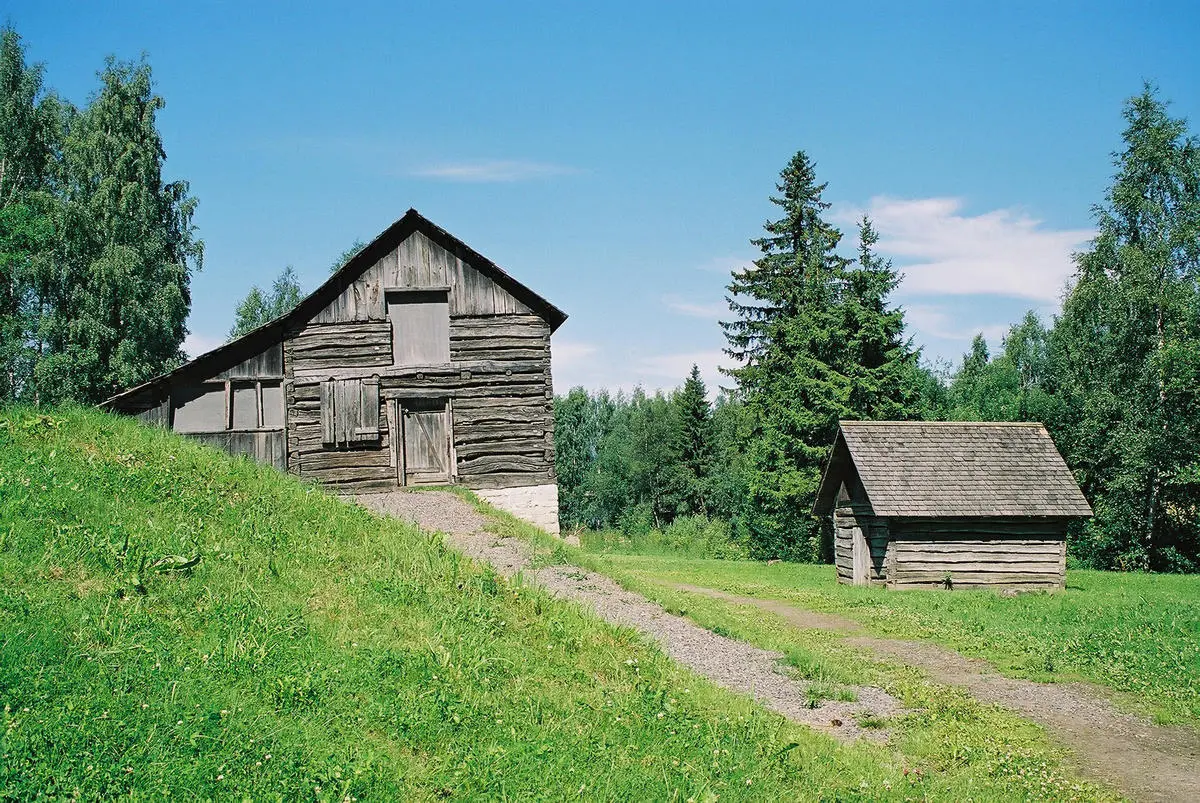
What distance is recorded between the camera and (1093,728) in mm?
9703

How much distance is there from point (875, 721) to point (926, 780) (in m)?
1.83

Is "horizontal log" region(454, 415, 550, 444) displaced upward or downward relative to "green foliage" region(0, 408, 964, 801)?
upward

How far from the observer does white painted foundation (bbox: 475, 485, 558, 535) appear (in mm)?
23328

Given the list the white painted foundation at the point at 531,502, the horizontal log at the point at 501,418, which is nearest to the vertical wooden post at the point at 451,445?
the horizontal log at the point at 501,418

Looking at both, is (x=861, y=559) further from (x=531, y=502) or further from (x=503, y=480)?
(x=503, y=480)

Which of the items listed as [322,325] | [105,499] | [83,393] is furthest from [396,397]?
[83,393]

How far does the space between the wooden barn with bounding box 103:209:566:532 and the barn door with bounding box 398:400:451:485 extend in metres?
0.03

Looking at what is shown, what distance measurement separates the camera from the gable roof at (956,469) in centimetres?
2388

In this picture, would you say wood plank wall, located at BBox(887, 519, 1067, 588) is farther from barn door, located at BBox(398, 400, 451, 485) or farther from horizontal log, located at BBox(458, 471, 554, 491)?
barn door, located at BBox(398, 400, 451, 485)

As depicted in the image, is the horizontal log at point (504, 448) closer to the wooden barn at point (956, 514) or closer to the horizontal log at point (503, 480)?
the horizontal log at point (503, 480)

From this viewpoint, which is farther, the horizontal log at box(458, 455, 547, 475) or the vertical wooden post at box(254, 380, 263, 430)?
the vertical wooden post at box(254, 380, 263, 430)

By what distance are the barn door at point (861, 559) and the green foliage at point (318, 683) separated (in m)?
16.4

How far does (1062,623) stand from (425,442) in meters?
15.4

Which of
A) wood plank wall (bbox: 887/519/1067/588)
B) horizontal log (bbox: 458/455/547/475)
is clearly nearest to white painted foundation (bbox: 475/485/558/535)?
horizontal log (bbox: 458/455/547/475)
